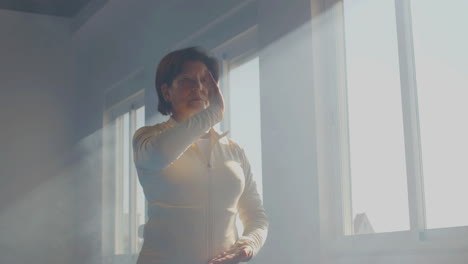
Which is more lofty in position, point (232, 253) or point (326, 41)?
point (326, 41)

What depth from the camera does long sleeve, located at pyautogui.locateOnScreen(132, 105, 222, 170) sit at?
4.18 ft

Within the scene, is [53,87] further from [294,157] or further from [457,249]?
[457,249]

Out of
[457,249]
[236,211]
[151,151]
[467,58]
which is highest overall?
[467,58]

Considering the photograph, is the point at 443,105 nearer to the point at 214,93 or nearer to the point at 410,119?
the point at 410,119

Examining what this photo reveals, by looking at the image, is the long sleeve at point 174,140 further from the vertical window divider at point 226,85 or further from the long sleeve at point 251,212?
the vertical window divider at point 226,85

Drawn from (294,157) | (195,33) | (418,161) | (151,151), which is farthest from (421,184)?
(195,33)

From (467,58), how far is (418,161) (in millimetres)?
402

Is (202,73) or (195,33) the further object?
(195,33)

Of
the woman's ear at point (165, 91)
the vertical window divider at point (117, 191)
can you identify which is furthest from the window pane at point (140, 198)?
the woman's ear at point (165, 91)

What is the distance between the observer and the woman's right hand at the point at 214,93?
134cm

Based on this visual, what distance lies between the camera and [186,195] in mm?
1335

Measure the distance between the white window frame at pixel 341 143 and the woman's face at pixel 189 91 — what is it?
3.56ft

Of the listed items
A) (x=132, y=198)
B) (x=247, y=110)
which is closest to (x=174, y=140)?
(x=247, y=110)

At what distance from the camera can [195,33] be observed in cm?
373
